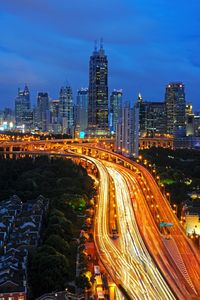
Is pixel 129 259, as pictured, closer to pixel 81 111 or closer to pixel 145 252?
pixel 145 252

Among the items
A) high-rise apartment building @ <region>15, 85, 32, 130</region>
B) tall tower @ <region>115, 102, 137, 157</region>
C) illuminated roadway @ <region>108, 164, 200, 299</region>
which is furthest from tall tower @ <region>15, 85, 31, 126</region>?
illuminated roadway @ <region>108, 164, 200, 299</region>

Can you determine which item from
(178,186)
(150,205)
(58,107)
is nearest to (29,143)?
(178,186)

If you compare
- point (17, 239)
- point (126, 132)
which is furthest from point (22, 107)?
point (17, 239)

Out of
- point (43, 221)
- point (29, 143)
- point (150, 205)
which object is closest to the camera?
point (43, 221)

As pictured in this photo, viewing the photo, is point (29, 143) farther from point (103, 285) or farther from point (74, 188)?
point (103, 285)

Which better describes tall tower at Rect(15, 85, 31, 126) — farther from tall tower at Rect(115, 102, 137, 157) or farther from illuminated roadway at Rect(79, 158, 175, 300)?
illuminated roadway at Rect(79, 158, 175, 300)

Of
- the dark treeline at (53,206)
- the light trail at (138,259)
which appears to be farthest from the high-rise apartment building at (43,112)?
the light trail at (138,259)
